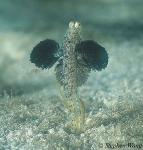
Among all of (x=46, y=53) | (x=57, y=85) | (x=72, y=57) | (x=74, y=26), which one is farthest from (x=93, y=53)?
(x=57, y=85)

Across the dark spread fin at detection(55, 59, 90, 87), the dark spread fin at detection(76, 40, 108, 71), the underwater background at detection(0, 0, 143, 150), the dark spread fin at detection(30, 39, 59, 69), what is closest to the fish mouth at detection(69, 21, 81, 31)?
the dark spread fin at detection(76, 40, 108, 71)

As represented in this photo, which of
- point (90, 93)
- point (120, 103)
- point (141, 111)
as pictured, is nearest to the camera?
point (141, 111)

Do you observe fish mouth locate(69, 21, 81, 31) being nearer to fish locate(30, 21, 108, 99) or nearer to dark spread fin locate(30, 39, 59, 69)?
fish locate(30, 21, 108, 99)

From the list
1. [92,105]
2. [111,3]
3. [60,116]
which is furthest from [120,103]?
[111,3]

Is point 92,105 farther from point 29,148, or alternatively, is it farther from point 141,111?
point 29,148

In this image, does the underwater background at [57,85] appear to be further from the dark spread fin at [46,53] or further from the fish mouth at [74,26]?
the fish mouth at [74,26]

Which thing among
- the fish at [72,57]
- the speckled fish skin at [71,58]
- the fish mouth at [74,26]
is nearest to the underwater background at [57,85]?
the fish at [72,57]
